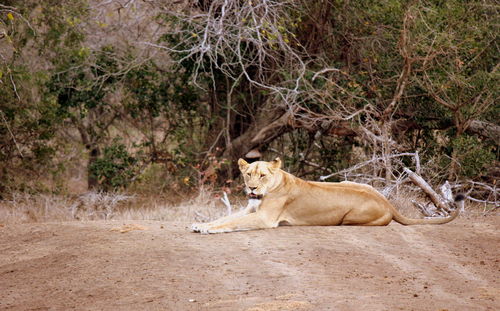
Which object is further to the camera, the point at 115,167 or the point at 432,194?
the point at 115,167

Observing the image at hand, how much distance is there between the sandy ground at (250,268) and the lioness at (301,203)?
0.17 m

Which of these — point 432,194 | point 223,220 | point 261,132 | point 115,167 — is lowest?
point 115,167

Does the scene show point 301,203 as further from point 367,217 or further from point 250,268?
point 250,268

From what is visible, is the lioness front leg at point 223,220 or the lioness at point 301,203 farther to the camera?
the lioness at point 301,203

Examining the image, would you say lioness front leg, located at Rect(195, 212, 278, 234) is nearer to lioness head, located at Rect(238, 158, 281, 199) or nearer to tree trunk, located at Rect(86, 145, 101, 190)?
lioness head, located at Rect(238, 158, 281, 199)

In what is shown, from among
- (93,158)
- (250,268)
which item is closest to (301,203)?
(250,268)

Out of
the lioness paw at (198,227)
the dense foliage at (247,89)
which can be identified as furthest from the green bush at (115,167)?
the lioness paw at (198,227)

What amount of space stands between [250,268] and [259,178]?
Answer: 5.51 ft

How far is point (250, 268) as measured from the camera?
21.4 ft

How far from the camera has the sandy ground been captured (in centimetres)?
563

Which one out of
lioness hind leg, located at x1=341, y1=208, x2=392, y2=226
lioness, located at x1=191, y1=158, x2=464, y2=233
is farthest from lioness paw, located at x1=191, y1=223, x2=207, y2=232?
lioness hind leg, located at x1=341, y1=208, x2=392, y2=226

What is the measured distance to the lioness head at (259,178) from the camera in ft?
26.2

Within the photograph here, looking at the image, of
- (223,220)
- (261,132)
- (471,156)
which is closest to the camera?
(223,220)

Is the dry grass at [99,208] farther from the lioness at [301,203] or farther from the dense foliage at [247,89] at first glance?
the lioness at [301,203]
